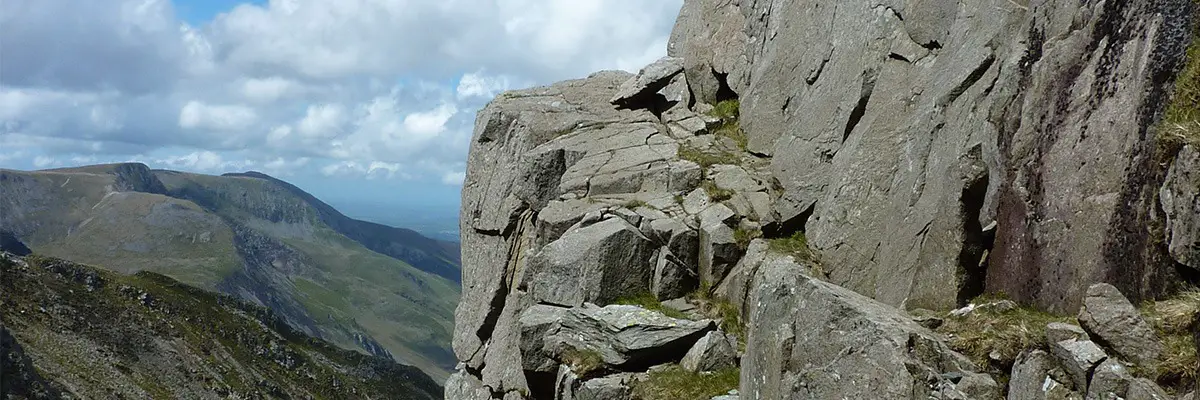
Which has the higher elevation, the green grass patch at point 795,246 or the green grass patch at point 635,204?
the green grass patch at point 635,204

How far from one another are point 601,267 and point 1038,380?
14.1m

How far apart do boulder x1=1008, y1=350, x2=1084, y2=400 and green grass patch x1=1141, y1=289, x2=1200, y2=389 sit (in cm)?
107

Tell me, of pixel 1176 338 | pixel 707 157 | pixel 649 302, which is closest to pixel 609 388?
pixel 649 302

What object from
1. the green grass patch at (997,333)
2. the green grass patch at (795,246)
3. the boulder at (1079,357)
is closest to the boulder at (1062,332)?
the boulder at (1079,357)

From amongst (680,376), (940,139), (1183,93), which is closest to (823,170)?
(940,139)

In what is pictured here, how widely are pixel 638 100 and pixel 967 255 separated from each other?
898 inches

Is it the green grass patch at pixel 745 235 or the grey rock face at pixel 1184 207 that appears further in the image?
the green grass patch at pixel 745 235

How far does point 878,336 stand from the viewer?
12.9m

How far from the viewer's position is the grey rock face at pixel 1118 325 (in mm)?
10172

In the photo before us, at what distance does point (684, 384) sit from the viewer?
762 inches

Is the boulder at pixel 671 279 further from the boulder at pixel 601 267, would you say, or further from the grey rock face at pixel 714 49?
the grey rock face at pixel 714 49

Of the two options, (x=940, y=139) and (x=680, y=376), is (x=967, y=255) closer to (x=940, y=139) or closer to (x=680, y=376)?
(x=940, y=139)

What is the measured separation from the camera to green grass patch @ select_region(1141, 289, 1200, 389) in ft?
31.7

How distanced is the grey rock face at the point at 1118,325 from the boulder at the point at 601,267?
13.9m
